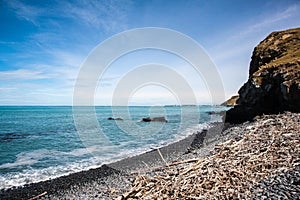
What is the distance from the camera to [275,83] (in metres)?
19.3

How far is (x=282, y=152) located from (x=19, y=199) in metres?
10.3

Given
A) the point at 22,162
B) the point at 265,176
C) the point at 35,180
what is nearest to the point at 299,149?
the point at 265,176

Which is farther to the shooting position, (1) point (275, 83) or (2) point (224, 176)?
(1) point (275, 83)

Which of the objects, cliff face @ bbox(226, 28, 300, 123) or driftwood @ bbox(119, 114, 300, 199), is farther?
cliff face @ bbox(226, 28, 300, 123)

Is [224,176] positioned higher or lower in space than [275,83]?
lower

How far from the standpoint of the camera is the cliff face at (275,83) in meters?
16.1

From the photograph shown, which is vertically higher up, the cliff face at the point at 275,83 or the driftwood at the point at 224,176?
the cliff face at the point at 275,83

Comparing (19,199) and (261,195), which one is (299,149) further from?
(19,199)

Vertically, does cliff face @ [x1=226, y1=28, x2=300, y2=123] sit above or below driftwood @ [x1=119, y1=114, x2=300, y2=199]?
above

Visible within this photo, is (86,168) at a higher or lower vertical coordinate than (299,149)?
lower

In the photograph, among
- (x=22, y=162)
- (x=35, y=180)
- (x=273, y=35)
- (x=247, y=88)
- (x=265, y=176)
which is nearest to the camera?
(x=265, y=176)

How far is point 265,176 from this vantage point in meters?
4.68

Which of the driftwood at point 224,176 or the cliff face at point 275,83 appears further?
the cliff face at point 275,83

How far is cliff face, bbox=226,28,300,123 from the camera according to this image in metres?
16.1
